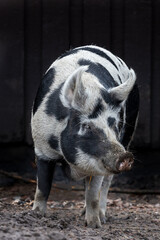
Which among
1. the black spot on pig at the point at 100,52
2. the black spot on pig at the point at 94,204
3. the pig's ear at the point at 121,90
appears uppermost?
the black spot on pig at the point at 100,52

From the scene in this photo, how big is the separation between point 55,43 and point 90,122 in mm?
3405

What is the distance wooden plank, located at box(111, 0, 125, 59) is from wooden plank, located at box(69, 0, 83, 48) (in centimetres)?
45

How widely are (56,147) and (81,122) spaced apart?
43cm

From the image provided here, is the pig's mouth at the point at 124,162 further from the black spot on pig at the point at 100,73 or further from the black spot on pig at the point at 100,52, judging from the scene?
the black spot on pig at the point at 100,52

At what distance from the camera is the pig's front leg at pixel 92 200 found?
5336 millimetres

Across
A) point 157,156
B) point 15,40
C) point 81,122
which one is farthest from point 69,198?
point 81,122

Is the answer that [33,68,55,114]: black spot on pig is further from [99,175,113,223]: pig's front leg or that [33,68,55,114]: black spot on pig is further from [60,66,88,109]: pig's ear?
[99,175,113,223]: pig's front leg

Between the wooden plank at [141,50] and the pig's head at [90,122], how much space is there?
308 cm

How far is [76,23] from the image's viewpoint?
8.06 m

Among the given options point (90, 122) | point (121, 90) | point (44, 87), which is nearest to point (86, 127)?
point (90, 122)

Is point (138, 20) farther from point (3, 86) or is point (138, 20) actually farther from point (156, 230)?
point (156, 230)

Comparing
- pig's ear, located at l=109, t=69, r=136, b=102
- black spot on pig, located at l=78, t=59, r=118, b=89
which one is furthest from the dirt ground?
black spot on pig, located at l=78, t=59, r=118, b=89

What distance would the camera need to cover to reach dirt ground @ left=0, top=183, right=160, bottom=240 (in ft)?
13.4

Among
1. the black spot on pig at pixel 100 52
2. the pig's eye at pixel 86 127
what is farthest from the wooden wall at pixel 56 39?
the pig's eye at pixel 86 127
